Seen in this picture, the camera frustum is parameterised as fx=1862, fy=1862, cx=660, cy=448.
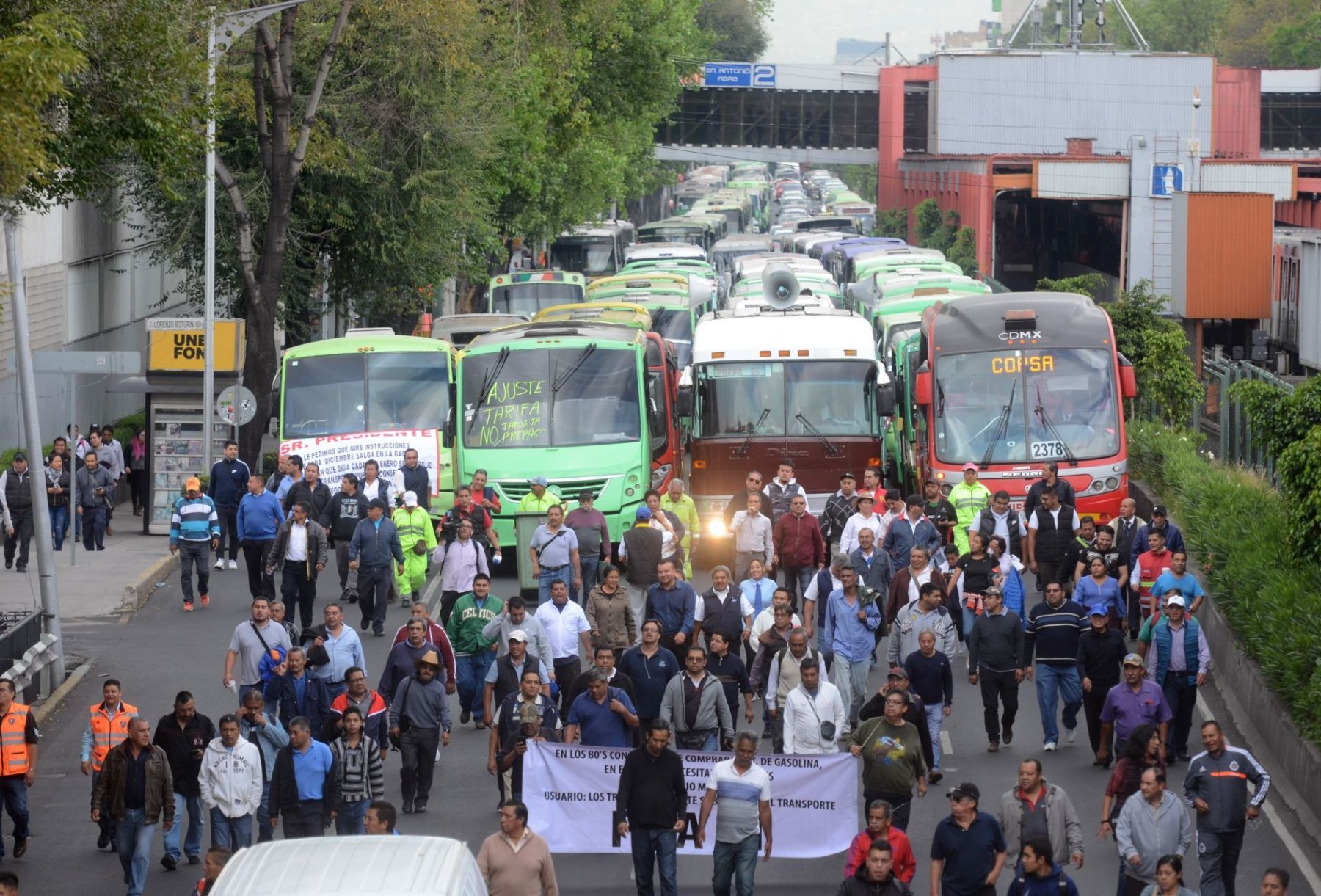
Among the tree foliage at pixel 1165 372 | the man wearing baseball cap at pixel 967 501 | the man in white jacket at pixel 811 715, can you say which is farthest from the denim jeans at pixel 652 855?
the tree foliage at pixel 1165 372

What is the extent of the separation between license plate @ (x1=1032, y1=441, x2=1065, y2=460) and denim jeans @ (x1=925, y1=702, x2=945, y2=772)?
29.0ft

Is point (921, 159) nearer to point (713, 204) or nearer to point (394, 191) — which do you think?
point (713, 204)

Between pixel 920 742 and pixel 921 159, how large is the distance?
7944cm

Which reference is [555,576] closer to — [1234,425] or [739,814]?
[739,814]

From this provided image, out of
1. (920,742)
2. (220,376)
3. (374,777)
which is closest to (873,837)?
(920,742)

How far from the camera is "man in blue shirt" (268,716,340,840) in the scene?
11883mm

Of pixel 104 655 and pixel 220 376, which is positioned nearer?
pixel 104 655

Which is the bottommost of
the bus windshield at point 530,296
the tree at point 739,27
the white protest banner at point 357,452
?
the white protest banner at point 357,452

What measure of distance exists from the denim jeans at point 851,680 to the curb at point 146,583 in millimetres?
9035

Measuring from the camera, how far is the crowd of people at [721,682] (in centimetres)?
1133

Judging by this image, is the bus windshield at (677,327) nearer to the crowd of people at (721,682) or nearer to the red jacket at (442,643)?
the crowd of people at (721,682)

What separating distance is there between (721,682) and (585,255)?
142ft

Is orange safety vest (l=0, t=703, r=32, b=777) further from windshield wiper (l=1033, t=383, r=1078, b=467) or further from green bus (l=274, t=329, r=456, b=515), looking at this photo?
windshield wiper (l=1033, t=383, r=1078, b=467)

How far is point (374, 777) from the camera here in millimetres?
12164
